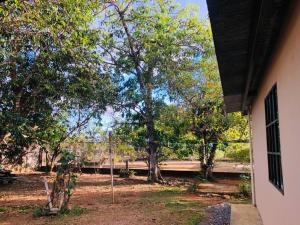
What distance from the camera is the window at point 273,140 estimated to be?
3736 mm

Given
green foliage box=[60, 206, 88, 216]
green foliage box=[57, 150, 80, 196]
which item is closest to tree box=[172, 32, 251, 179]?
green foliage box=[57, 150, 80, 196]

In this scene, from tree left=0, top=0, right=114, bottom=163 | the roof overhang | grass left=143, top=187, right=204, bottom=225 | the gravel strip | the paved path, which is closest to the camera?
the roof overhang

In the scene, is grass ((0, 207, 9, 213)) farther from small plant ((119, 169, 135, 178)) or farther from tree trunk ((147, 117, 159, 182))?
small plant ((119, 169, 135, 178))

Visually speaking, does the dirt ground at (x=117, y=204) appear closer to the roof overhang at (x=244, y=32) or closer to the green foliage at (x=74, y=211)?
the green foliage at (x=74, y=211)

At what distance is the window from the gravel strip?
259 centimetres

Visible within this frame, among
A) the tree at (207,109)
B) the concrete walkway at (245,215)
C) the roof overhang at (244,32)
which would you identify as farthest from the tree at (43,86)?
the concrete walkway at (245,215)

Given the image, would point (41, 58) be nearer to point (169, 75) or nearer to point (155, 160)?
point (169, 75)

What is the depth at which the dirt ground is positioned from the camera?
701cm

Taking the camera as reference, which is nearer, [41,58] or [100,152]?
[41,58]

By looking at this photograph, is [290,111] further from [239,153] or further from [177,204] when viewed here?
[239,153]

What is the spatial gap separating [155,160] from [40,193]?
18.1ft

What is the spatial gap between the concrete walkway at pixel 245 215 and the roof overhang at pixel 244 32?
2.95 m

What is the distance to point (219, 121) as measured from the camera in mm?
14508

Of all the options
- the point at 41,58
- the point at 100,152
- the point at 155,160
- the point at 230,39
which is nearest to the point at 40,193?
the point at 41,58
